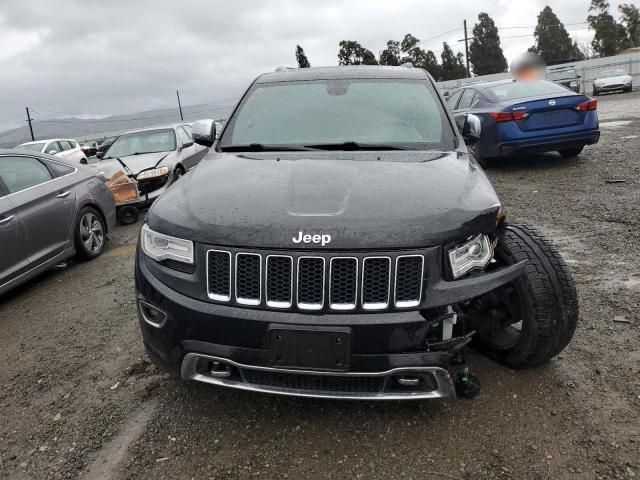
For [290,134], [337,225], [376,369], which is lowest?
[376,369]

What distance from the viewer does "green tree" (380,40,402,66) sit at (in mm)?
39409

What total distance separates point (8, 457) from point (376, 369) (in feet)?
6.08

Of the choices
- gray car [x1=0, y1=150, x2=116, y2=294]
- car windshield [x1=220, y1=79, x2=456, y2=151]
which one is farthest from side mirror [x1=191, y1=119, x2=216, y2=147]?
gray car [x1=0, y1=150, x2=116, y2=294]

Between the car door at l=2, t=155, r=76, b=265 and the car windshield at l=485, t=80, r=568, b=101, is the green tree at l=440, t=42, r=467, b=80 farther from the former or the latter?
the car door at l=2, t=155, r=76, b=265

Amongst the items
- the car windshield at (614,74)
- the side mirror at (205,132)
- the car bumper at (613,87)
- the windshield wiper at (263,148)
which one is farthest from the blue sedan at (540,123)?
the car windshield at (614,74)

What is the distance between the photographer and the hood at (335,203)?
83.2 inches

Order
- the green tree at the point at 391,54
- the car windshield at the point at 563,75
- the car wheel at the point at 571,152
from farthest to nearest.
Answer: the green tree at the point at 391,54 → the car windshield at the point at 563,75 → the car wheel at the point at 571,152

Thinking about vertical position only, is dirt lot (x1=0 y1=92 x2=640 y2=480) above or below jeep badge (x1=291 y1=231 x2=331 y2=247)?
below

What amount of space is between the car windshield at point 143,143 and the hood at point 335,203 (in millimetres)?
6834

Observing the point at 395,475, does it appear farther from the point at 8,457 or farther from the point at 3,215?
the point at 3,215

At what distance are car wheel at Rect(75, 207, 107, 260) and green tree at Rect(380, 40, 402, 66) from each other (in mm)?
36093

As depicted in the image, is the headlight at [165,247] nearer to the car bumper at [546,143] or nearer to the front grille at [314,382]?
the front grille at [314,382]

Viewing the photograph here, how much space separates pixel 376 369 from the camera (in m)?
2.09

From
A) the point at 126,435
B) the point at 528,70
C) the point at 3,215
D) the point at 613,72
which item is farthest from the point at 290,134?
the point at 613,72
